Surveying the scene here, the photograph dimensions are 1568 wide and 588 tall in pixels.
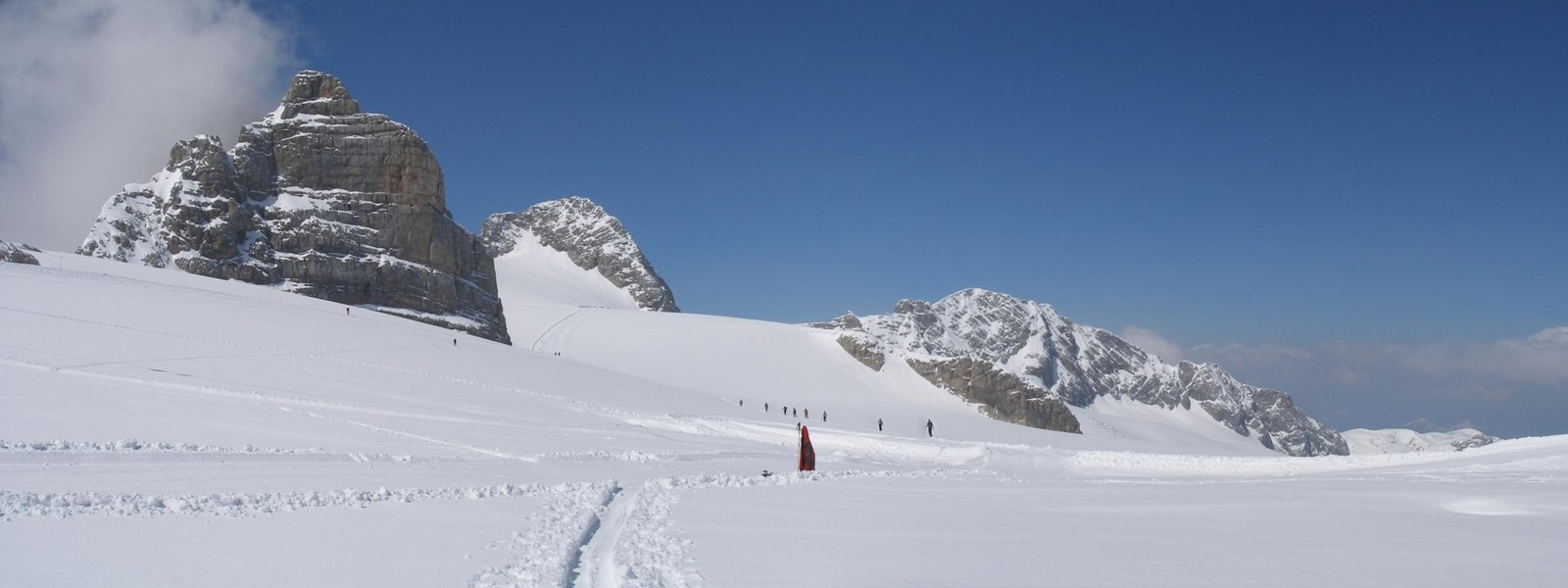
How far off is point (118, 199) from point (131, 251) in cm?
511

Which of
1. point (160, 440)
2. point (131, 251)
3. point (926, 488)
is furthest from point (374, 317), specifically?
point (926, 488)

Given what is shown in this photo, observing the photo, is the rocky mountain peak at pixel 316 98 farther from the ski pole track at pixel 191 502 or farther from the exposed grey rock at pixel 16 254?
the ski pole track at pixel 191 502

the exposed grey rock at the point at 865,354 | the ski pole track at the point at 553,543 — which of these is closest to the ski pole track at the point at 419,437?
the ski pole track at the point at 553,543

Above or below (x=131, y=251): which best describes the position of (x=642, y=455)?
below

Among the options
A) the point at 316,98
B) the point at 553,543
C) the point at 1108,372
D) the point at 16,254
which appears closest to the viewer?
the point at 553,543

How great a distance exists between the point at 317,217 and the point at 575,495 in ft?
195

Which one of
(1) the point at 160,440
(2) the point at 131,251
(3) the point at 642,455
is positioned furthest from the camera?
(2) the point at 131,251

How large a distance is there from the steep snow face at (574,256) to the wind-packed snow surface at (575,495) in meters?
104

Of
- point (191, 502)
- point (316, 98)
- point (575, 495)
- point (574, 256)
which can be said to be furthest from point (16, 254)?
point (574, 256)

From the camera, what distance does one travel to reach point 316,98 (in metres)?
68.8

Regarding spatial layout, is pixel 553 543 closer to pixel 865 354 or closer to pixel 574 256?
pixel 865 354

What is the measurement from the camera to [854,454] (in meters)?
25.3

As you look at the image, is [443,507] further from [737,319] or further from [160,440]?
[737,319]

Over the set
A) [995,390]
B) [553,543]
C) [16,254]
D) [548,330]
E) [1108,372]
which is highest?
[1108,372]
